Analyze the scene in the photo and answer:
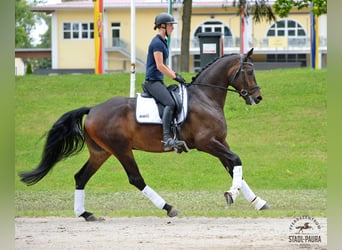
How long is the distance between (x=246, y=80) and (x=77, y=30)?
55.4m

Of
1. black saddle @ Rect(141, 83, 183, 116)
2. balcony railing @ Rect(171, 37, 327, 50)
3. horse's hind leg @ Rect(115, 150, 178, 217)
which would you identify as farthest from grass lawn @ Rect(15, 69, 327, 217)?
balcony railing @ Rect(171, 37, 327, 50)

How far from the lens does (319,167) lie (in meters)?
19.4

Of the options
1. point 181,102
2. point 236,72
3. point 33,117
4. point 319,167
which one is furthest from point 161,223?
point 33,117

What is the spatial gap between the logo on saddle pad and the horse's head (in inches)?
29.9

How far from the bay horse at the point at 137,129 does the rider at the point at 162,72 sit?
0.95 feet

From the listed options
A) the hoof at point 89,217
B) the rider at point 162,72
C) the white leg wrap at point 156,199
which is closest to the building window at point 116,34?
the rider at point 162,72

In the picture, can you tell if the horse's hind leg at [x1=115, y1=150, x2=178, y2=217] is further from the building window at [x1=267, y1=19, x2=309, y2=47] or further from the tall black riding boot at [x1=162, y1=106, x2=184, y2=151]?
the building window at [x1=267, y1=19, x2=309, y2=47]

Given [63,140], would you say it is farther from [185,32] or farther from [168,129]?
[185,32]

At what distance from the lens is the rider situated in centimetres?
1051

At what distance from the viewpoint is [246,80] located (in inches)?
430

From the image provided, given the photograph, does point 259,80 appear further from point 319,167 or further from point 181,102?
A: point 181,102

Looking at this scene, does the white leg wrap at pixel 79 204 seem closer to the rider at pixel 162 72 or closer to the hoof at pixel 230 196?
the rider at pixel 162 72

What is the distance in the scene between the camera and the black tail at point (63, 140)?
36.8 ft

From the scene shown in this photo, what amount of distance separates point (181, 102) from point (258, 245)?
136 inches
